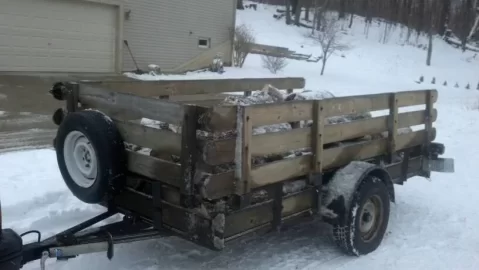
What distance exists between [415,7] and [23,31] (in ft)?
133

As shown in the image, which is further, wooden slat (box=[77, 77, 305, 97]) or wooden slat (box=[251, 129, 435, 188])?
wooden slat (box=[77, 77, 305, 97])

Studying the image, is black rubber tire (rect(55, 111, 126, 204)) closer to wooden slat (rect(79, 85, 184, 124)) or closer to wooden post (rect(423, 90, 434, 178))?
wooden slat (rect(79, 85, 184, 124))

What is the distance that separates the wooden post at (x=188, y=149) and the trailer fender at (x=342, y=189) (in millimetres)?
1526

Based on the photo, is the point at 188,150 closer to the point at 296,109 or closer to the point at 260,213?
the point at 260,213

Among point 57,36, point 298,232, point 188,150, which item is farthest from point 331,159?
point 57,36

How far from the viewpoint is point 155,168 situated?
404 centimetres

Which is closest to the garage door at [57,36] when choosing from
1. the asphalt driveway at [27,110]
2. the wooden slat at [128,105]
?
the asphalt driveway at [27,110]

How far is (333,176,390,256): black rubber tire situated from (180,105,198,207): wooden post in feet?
5.35

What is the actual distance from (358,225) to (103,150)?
233 centimetres

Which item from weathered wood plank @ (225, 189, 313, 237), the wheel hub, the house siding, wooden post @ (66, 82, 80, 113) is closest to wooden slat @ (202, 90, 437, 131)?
weathered wood plank @ (225, 189, 313, 237)

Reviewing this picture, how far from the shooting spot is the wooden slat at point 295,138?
3738 millimetres

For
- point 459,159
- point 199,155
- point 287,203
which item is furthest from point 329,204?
point 459,159

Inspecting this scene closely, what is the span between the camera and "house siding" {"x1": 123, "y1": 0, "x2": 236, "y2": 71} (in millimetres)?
21258

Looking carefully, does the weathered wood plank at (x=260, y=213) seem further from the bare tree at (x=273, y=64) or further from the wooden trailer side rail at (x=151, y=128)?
the bare tree at (x=273, y=64)
